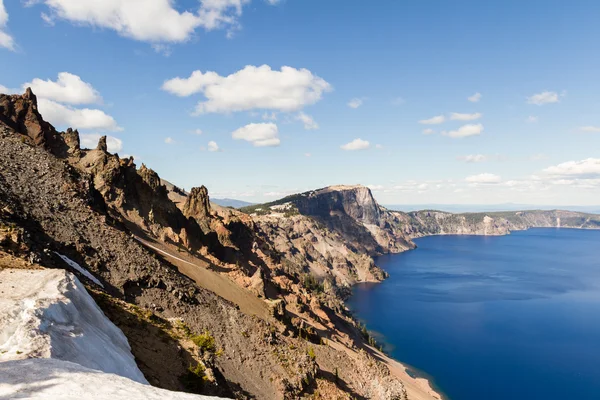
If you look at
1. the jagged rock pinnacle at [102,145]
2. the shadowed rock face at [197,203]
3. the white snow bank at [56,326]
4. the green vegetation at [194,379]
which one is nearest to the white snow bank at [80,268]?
the white snow bank at [56,326]

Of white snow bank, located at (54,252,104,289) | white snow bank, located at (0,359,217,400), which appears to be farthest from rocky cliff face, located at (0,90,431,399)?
white snow bank, located at (0,359,217,400)

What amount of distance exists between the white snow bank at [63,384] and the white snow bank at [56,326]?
327 mm

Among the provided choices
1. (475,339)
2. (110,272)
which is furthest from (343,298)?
(110,272)

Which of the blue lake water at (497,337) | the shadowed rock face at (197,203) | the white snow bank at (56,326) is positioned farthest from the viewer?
the shadowed rock face at (197,203)

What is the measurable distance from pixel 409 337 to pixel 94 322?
133 m

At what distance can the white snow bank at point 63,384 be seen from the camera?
11.1 metres

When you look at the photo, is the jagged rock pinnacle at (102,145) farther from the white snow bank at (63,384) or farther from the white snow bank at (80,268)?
the white snow bank at (63,384)

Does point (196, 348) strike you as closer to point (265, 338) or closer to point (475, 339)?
point (265, 338)

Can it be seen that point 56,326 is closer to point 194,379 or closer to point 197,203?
point 194,379

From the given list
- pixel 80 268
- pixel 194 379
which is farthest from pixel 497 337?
pixel 80 268

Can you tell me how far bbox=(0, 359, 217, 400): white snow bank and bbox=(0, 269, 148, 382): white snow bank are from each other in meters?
0.33

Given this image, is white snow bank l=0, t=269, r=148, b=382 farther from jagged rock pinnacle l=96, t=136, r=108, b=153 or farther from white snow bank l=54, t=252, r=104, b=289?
jagged rock pinnacle l=96, t=136, r=108, b=153

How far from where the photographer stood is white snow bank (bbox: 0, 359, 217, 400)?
11.1 metres

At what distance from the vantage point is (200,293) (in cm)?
4891
